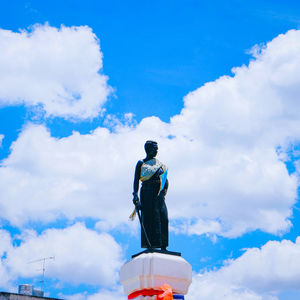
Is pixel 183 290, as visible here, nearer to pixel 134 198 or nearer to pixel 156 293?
pixel 156 293

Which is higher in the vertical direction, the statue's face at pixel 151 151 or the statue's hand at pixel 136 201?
the statue's face at pixel 151 151

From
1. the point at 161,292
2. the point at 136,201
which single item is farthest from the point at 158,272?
the point at 136,201

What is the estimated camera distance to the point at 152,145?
11.8 meters

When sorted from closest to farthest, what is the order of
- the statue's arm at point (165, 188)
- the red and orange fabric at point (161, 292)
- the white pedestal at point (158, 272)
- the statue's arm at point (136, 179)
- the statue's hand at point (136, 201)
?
the red and orange fabric at point (161, 292), the white pedestal at point (158, 272), the statue's hand at point (136, 201), the statue's arm at point (136, 179), the statue's arm at point (165, 188)

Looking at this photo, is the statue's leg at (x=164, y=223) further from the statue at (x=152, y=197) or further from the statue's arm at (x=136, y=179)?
the statue's arm at (x=136, y=179)

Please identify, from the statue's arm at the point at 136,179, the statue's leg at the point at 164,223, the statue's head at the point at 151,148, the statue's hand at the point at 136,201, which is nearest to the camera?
the statue's leg at the point at 164,223

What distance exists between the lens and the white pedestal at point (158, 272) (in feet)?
32.9

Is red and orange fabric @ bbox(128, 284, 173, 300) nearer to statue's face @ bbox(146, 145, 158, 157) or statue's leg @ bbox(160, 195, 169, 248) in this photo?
statue's leg @ bbox(160, 195, 169, 248)

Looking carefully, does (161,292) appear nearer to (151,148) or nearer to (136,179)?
(136,179)

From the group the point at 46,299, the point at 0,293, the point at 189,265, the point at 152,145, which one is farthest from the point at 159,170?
the point at 46,299

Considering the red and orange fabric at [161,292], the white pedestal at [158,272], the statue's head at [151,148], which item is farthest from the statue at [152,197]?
the red and orange fabric at [161,292]

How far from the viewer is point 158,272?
1003 cm

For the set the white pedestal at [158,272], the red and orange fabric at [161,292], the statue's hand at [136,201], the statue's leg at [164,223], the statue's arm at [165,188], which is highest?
the statue's arm at [165,188]

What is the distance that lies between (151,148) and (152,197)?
117cm
